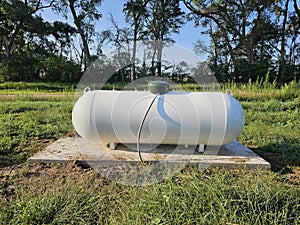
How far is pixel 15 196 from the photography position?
A: 7.19 ft

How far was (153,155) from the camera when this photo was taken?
3.03 meters

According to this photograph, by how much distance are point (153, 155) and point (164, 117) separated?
0.51 meters

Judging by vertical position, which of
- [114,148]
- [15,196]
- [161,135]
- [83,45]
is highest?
[83,45]

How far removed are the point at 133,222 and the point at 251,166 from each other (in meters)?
1.73

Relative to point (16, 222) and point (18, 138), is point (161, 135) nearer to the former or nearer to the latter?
point (16, 222)

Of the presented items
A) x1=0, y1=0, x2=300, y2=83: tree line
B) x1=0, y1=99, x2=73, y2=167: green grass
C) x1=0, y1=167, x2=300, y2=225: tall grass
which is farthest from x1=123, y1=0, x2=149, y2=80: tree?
x1=0, y1=167, x2=300, y2=225: tall grass

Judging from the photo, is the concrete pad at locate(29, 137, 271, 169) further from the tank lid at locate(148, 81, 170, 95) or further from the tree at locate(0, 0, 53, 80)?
the tree at locate(0, 0, 53, 80)

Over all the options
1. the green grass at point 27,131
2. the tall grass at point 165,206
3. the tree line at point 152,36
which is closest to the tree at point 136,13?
the tree line at point 152,36

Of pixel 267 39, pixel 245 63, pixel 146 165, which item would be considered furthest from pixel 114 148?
pixel 267 39

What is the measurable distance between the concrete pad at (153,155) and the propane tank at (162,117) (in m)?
0.16

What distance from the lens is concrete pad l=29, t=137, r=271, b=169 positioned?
284 cm

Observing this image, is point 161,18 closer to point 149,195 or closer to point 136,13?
point 136,13

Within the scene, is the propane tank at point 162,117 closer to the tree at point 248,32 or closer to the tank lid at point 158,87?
the tank lid at point 158,87

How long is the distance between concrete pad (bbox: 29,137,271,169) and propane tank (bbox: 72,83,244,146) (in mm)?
156
